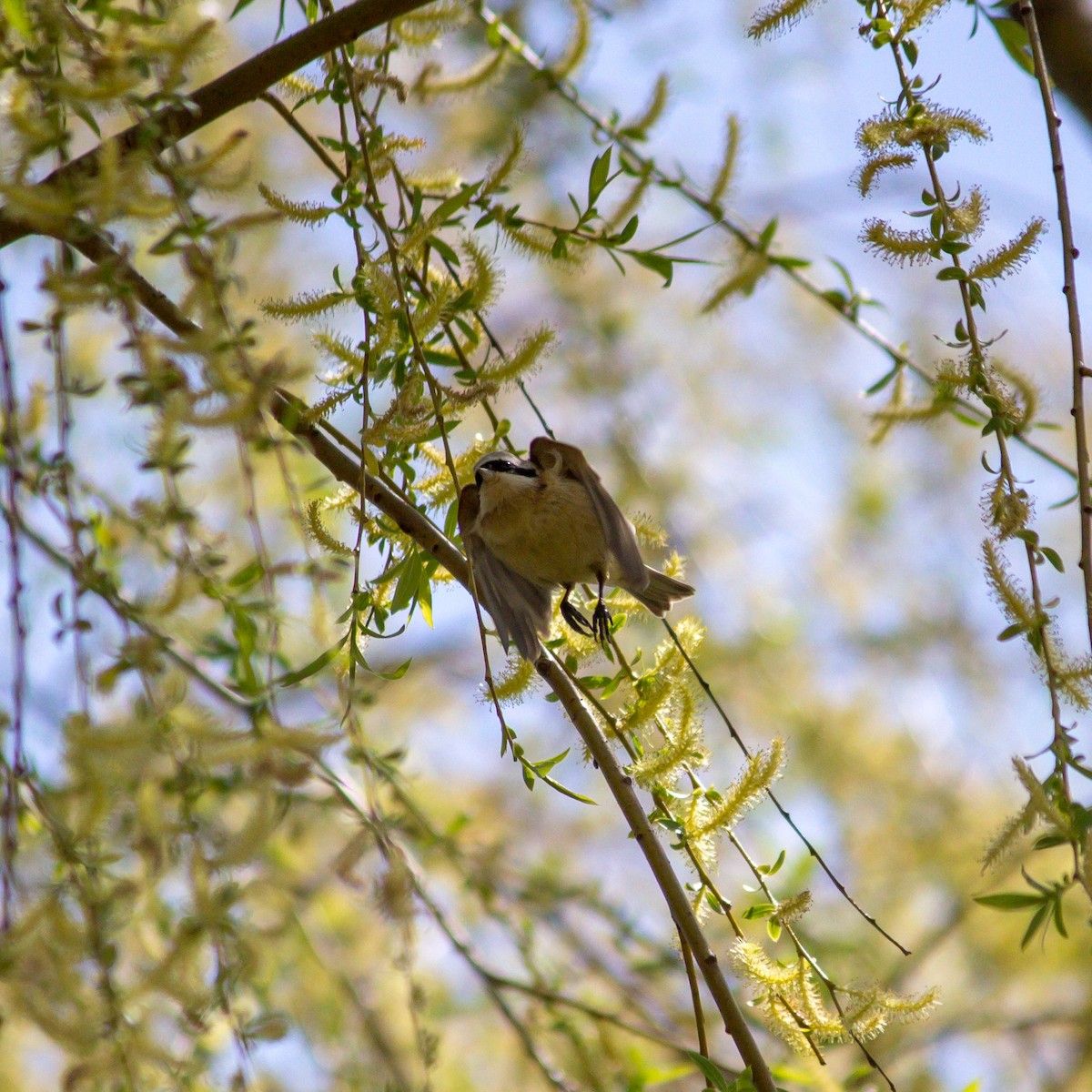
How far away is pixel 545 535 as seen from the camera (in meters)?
2.26

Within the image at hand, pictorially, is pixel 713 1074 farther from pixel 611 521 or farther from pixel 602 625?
pixel 611 521

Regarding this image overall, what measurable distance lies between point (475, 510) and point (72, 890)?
1.12 metres

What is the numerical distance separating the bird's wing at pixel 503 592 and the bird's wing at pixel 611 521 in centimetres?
17

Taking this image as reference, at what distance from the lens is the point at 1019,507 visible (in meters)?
1.38

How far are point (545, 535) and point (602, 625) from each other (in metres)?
0.37

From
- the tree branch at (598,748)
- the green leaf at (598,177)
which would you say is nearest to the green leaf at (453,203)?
the green leaf at (598,177)

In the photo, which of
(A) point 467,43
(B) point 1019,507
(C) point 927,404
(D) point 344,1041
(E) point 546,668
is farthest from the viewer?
(A) point 467,43

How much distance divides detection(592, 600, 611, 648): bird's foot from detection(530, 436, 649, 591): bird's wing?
0.32ft

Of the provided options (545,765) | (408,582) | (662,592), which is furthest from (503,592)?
(545,765)

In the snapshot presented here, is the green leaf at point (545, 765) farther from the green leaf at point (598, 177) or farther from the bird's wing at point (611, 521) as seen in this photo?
the green leaf at point (598, 177)

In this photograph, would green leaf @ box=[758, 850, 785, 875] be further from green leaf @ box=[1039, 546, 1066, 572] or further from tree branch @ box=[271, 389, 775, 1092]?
green leaf @ box=[1039, 546, 1066, 572]

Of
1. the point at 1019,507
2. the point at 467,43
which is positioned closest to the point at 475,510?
the point at 1019,507

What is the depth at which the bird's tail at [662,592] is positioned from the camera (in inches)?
90.7

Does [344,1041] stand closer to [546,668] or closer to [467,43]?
[546,668]
